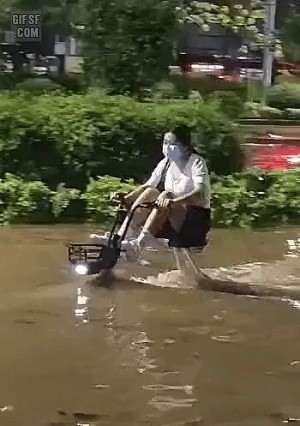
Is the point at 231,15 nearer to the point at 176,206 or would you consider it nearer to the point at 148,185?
the point at 148,185

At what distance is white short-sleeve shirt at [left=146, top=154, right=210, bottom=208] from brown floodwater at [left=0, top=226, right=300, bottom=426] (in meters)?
0.93

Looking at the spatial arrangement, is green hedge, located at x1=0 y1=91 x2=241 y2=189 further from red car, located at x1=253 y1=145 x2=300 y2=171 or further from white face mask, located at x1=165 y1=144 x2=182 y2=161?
white face mask, located at x1=165 y1=144 x2=182 y2=161

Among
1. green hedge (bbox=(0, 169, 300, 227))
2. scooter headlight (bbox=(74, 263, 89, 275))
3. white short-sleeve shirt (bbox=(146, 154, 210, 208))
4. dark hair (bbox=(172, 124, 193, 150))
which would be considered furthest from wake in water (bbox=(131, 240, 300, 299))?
green hedge (bbox=(0, 169, 300, 227))

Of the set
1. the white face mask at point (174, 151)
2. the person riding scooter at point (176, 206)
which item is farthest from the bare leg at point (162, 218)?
the white face mask at point (174, 151)

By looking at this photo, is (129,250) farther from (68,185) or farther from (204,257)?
(68,185)

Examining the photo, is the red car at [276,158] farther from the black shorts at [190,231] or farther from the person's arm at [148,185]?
the black shorts at [190,231]

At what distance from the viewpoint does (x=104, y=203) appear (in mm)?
12367

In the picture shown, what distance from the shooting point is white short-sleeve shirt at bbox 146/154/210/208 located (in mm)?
8711

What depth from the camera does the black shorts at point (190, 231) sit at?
28.6 feet

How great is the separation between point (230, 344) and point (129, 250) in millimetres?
1944

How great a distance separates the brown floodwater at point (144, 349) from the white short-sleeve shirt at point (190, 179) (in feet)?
3.04

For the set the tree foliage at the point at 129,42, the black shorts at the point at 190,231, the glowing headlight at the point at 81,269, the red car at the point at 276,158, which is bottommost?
the glowing headlight at the point at 81,269

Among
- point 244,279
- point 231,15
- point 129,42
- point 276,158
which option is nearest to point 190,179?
point 244,279

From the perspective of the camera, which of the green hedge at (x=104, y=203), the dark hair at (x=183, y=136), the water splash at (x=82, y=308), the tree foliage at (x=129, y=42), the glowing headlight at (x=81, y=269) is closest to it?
the water splash at (x=82, y=308)
